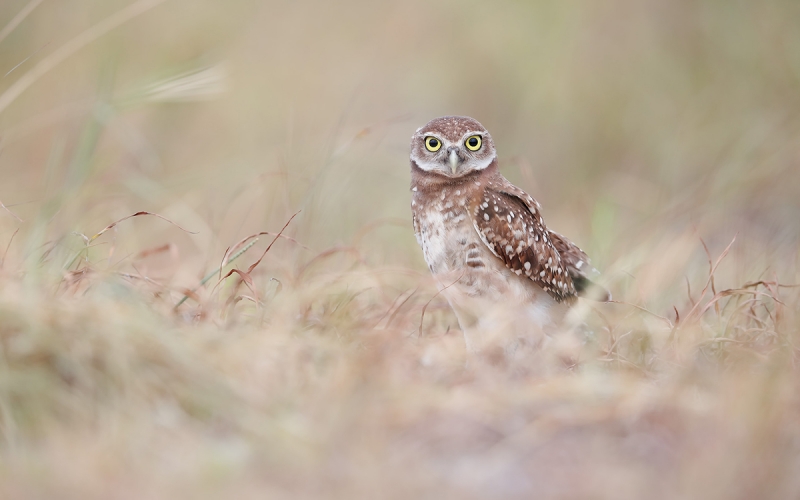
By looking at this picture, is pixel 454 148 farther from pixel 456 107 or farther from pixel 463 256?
pixel 456 107

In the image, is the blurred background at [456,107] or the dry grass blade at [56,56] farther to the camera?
the blurred background at [456,107]

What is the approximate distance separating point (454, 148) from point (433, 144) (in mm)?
123

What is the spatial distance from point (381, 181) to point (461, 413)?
5.58 meters

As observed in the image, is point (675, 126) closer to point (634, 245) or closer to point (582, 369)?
point (634, 245)

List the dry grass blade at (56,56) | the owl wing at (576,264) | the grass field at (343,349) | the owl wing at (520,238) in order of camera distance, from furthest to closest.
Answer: the owl wing at (576,264) → the owl wing at (520,238) → the dry grass blade at (56,56) → the grass field at (343,349)

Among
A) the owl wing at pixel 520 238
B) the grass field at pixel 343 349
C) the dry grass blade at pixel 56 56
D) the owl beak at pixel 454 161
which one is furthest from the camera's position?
the owl beak at pixel 454 161

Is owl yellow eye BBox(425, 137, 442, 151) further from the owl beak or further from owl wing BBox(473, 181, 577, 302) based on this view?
owl wing BBox(473, 181, 577, 302)

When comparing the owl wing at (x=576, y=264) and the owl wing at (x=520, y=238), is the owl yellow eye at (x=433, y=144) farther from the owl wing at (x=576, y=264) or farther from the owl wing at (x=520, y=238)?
the owl wing at (x=576, y=264)

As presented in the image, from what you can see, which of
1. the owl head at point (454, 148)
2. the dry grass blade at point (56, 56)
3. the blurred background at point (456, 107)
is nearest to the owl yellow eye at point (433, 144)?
the owl head at point (454, 148)

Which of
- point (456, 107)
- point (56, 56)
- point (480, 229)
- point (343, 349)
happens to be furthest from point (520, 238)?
point (456, 107)

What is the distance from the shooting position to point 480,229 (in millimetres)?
3357

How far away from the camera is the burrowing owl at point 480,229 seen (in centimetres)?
338

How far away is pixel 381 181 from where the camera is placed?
7395mm

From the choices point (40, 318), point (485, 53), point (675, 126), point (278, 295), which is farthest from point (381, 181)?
point (40, 318)
